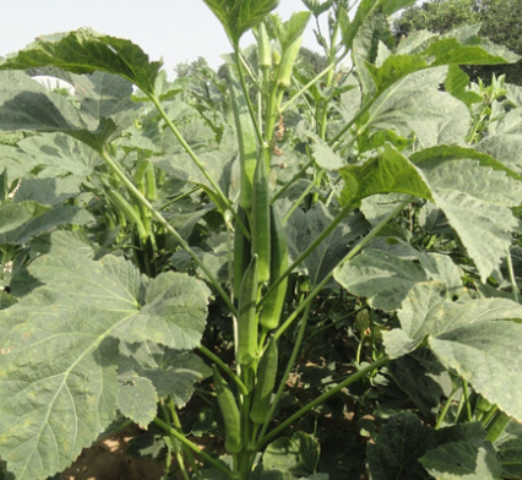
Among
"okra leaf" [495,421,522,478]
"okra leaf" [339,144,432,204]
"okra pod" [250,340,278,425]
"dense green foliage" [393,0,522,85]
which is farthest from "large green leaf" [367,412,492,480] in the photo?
Result: "dense green foliage" [393,0,522,85]

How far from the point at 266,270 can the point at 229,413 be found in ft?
1.32

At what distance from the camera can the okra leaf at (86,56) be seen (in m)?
0.93

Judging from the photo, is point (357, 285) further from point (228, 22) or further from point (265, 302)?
point (228, 22)

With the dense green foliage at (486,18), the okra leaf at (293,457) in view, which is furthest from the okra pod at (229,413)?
the dense green foliage at (486,18)

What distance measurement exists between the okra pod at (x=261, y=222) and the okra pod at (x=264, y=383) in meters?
0.19

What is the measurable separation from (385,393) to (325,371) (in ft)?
0.79

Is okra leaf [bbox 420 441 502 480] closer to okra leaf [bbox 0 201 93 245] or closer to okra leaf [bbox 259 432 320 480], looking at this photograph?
okra leaf [bbox 259 432 320 480]

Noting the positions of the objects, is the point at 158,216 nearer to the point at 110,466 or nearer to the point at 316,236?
the point at 316,236

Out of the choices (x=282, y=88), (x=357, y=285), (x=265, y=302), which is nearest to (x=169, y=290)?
(x=265, y=302)

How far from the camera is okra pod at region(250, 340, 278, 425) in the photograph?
1.18 m

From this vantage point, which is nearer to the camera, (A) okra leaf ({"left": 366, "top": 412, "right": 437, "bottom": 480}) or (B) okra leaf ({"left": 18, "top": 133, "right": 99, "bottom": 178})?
(A) okra leaf ({"left": 366, "top": 412, "right": 437, "bottom": 480})

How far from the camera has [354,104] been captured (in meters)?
1.69

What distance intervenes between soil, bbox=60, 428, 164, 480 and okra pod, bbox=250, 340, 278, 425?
92 centimetres

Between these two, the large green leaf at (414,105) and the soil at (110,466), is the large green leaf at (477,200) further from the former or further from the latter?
the soil at (110,466)
